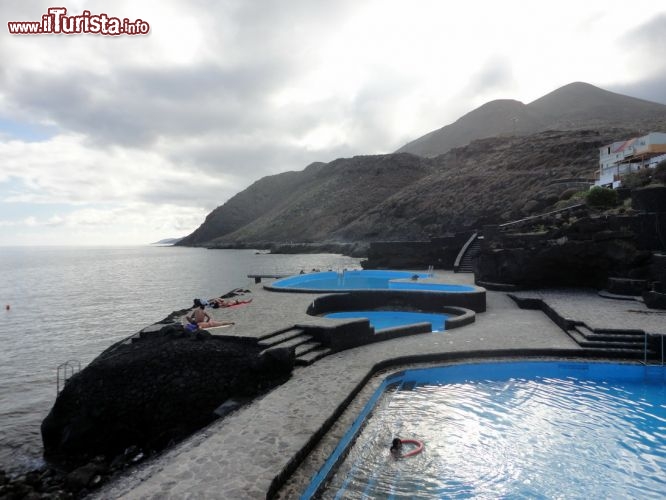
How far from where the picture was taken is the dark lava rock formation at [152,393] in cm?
923

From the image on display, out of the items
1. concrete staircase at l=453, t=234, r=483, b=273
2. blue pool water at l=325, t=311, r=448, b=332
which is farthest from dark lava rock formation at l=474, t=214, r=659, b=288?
concrete staircase at l=453, t=234, r=483, b=273

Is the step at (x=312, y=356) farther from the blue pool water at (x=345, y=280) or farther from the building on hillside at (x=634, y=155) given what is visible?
the building on hillside at (x=634, y=155)

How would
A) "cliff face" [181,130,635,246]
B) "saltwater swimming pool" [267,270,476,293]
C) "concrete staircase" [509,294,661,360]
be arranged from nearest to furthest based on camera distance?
"concrete staircase" [509,294,661,360], "saltwater swimming pool" [267,270,476,293], "cliff face" [181,130,635,246]

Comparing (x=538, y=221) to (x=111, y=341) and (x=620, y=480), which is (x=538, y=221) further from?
(x=111, y=341)

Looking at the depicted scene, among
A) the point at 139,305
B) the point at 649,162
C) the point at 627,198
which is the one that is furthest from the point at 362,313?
the point at 649,162

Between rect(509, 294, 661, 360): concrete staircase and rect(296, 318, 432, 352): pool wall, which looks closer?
rect(509, 294, 661, 360): concrete staircase

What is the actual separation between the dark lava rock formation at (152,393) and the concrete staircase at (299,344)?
1.23 ft

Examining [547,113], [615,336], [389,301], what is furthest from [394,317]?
[547,113]

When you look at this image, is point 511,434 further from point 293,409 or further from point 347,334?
point 347,334

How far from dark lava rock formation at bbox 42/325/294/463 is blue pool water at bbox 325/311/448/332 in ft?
26.0

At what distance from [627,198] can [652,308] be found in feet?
35.3

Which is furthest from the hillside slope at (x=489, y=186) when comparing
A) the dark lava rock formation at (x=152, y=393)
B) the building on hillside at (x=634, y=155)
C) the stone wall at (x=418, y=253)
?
the dark lava rock formation at (x=152, y=393)

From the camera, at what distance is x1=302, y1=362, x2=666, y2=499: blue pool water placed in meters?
5.66

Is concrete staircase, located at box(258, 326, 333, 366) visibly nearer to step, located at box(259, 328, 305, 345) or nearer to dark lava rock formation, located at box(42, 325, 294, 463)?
step, located at box(259, 328, 305, 345)
